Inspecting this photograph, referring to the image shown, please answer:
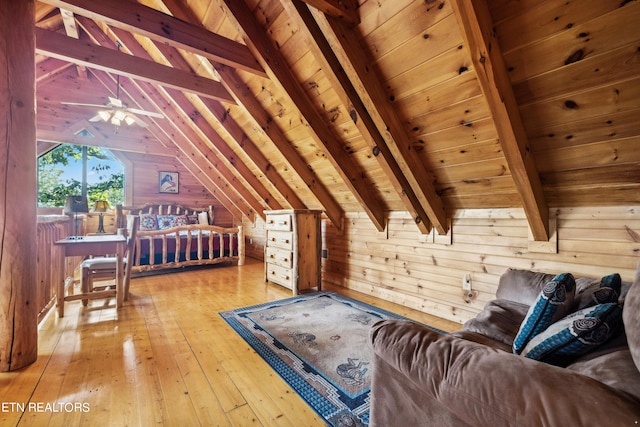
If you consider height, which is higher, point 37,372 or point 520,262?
point 520,262

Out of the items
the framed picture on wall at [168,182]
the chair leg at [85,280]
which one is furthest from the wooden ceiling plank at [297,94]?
the framed picture on wall at [168,182]

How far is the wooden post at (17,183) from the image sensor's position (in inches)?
67.7

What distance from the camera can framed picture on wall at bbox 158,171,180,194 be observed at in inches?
250

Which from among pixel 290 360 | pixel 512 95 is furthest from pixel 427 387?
pixel 512 95

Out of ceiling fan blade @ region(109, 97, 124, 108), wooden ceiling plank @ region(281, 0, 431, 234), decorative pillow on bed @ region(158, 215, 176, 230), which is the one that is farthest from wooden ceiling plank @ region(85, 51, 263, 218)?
wooden ceiling plank @ region(281, 0, 431, 234)

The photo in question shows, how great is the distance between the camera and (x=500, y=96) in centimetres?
149

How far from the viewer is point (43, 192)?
5422 mm

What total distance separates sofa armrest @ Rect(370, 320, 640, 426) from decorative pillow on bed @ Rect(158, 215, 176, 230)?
5.74 m

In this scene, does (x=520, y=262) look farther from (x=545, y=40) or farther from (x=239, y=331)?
(x=239, y=331)

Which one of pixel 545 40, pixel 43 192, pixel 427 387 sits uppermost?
pixel 545 40

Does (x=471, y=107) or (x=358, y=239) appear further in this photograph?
(x=358, y=239)

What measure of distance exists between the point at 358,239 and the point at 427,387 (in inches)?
112

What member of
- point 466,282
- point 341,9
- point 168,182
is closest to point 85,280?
point 341,9

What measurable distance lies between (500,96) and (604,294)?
1007 mm
